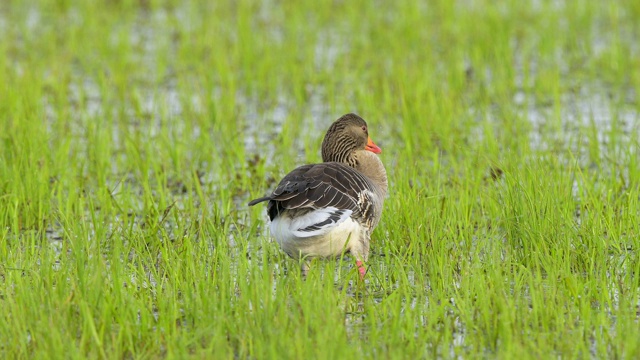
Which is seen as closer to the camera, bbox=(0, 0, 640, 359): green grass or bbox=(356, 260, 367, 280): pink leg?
bbox=(0, 0, 640, 359): green grass

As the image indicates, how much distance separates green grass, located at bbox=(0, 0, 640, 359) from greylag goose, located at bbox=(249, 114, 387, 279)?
0.52ft

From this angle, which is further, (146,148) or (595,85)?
(595,85)

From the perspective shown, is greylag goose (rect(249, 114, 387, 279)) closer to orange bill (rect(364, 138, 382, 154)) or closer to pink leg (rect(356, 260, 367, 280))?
pink leg (rect(356, 260, 367, 280))

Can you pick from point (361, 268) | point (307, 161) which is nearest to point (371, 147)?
point (307, 161)

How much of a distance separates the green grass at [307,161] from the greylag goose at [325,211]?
16cm

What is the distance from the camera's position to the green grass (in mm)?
4914

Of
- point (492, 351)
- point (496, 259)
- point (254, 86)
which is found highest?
point (254, 86)

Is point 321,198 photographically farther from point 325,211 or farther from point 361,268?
point 361,268

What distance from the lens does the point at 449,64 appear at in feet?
37.1

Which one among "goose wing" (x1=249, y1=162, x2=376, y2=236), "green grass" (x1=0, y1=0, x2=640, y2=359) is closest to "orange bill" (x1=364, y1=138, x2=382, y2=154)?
"green grass" (x1=0, y1=0, x2=640, y2=359)

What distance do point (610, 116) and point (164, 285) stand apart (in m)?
5.42

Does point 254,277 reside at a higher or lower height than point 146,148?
lower

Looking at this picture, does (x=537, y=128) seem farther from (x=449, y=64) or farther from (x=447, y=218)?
(x=447, y=218)

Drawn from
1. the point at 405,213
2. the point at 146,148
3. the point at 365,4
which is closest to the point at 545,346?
the point at 405,213
